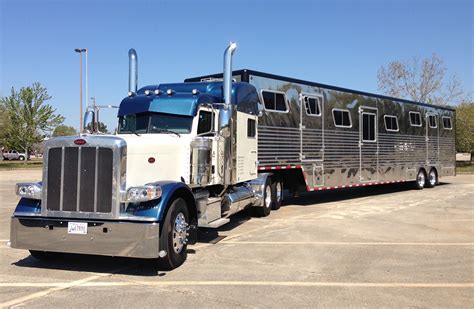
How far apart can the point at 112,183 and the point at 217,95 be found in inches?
157

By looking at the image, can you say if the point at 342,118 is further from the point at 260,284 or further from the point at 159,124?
the point at 260,284

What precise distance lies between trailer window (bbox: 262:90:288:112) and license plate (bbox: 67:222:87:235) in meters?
6.97

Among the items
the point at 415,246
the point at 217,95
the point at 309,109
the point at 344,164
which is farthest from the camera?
the point at 344,164

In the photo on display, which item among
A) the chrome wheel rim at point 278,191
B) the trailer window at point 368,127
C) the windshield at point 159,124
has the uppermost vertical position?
the trailer window at point 368,127

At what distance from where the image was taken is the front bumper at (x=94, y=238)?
237 inches

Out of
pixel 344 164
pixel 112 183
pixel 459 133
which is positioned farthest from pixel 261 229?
pixel 459 133

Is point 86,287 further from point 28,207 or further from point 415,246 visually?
point 415,246

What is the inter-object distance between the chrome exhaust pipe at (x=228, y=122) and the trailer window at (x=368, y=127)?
8.13 meters

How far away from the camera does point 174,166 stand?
737 cm

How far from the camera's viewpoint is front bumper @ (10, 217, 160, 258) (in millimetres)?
6027

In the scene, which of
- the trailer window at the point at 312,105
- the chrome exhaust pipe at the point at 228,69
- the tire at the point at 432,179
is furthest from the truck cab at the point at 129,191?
the tire at the point at 432,179

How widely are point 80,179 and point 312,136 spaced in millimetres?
8853

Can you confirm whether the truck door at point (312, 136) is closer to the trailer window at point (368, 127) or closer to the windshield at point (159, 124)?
the trailer window at point (368, 127)

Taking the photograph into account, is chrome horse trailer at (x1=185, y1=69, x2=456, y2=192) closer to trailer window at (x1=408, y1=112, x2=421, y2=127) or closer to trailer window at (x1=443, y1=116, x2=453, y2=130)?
trailer window at (x1=408, y1=112, x2=421, y2=127)
